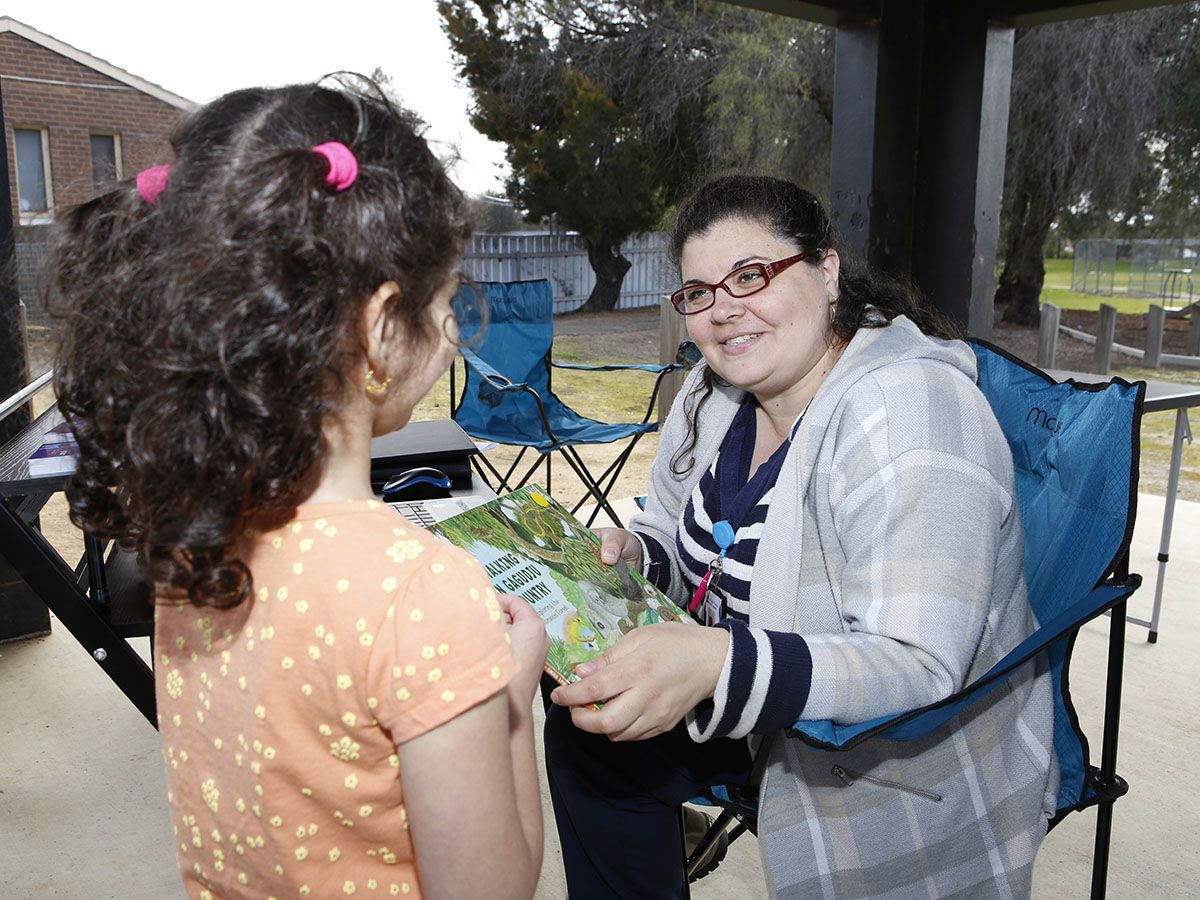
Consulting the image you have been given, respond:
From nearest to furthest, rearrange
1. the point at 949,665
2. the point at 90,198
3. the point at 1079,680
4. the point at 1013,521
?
the point at 90,198
the point at 949,665
the point at 1013,521
the point at 1079,680

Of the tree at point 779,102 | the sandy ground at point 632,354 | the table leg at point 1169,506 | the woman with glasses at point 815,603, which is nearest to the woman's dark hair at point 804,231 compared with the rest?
the woman with glasses at point 815,603

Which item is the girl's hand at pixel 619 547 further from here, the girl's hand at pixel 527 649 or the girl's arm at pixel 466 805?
the girl's arm at pixel 466 805

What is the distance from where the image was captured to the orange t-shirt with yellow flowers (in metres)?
0.64

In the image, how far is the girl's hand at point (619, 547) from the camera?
1354 millimetres

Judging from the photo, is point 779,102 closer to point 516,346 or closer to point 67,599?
point 516,346

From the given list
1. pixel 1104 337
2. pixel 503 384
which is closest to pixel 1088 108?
pixel 1104 337

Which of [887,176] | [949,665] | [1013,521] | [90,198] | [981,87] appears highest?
[981,87]

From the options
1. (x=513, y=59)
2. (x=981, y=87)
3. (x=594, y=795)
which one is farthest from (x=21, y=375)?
(x=513, y=59)

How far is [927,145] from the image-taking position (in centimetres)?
345

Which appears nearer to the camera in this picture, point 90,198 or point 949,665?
point 90,198

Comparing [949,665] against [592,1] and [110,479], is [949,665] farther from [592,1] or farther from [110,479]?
[592,1]

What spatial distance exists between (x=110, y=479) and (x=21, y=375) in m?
2.45

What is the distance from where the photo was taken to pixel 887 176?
11.2 feet

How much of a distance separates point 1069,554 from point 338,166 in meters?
1.16
